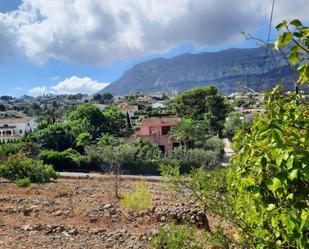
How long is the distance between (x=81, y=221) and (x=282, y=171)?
8.97m

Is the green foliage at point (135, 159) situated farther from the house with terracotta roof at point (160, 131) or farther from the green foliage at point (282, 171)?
the green foliage at point (282, 171)

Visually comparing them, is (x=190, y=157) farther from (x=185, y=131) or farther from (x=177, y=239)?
(x=177, y=239)

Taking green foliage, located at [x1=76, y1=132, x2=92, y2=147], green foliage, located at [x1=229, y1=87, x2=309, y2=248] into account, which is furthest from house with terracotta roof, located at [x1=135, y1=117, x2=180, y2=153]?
green foliage, located at [x1=229, y1=87, x2=309, y2=248]

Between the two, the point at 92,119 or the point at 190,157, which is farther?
the point at 92,119

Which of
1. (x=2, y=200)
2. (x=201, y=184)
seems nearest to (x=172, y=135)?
(x=2, y=200)

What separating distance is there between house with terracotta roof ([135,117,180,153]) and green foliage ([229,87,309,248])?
36813 mm

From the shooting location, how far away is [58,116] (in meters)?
86.1

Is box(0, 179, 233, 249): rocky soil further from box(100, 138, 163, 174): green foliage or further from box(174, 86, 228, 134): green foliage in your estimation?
box(174, 86, 228, 134): green foliage

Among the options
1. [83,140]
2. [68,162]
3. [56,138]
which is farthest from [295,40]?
[56,138]

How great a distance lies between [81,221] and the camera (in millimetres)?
9883

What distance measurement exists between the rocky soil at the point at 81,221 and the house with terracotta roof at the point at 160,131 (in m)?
26.0

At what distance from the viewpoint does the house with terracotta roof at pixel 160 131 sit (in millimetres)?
39438

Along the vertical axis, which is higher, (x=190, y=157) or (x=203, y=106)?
(x=203, y=106)

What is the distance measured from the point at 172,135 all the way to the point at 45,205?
2642 centimetres
